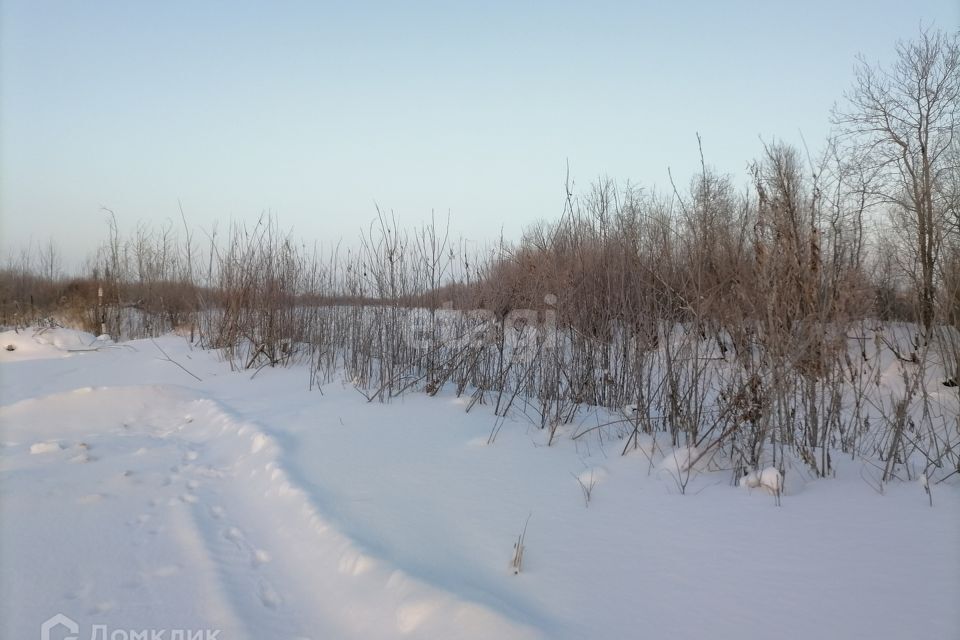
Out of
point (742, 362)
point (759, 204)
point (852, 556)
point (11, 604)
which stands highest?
point (759, 204)

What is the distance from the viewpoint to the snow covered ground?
1707mm

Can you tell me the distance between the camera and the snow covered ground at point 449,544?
1707mm

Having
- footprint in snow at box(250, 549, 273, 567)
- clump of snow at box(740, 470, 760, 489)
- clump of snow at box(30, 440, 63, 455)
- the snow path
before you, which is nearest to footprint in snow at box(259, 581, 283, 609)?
the snow path

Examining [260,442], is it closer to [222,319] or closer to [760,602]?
[760,602]

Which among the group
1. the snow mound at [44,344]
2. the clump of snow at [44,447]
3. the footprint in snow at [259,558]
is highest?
the snow mound at [44,344]

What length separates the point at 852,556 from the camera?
75.2 inches

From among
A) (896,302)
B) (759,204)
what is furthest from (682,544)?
(896,302)

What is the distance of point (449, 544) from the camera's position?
2.23m

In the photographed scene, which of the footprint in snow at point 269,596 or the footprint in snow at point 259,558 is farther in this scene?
the footprint in snow at point 259,558

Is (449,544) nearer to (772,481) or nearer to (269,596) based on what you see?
(269,596)

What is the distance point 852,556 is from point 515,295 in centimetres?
345

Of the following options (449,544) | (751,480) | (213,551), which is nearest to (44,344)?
(213,551)

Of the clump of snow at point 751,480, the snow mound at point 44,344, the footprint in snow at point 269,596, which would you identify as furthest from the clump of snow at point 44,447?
the snow mound at point 44,344

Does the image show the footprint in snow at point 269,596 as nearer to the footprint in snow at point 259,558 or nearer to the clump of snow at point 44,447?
the footprint in snow at point 259,558
